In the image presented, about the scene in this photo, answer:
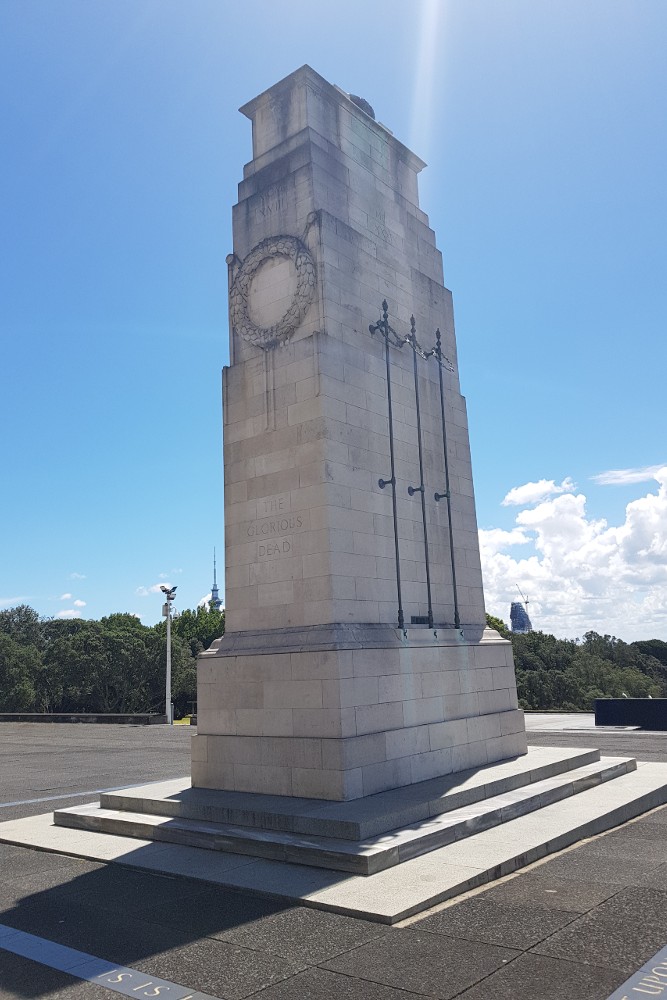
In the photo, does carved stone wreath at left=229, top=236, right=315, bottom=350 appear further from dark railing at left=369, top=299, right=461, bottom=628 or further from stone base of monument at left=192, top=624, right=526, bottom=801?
stone base of monument at left=192, top=624, right=526, bottom=801

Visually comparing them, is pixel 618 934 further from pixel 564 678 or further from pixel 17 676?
pixel 17 676

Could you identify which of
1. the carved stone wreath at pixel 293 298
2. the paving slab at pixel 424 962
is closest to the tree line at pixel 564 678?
the carved stone wreath at pixel 293 298

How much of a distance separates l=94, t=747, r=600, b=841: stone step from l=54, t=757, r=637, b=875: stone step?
11 cm

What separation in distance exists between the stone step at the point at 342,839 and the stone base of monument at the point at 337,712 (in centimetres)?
132

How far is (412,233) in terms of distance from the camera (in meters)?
16.3

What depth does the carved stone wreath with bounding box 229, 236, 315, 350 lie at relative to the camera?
44.5ft

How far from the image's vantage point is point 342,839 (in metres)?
9.22

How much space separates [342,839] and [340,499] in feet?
18.0

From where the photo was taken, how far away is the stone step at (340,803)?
31.5 feet

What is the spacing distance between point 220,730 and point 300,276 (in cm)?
840

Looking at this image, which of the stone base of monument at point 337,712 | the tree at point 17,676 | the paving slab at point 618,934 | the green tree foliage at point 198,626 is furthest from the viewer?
the green tree foliage at point 198,626

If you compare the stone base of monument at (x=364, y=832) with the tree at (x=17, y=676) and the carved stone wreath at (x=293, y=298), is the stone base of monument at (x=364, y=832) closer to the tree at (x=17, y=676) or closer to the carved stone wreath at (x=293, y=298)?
the carved stone wreath at (x=293, y=298)

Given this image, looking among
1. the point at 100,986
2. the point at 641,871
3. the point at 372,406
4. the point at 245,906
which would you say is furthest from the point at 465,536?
the point at 100,986

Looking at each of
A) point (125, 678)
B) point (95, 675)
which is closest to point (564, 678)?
point (125, 678)
